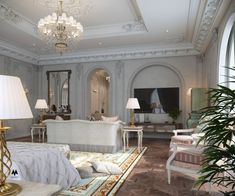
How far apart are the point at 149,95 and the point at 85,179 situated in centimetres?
509

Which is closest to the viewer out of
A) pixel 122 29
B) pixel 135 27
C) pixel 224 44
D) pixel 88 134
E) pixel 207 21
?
pixel 224 44

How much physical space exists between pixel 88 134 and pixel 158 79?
12.5ft

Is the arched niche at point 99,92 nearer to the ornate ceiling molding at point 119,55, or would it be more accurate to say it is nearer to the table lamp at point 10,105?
the ornate ceiling molding at point 119,55

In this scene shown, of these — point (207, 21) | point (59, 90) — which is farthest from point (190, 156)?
point (59, 90)

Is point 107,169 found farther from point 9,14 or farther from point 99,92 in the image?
point 99,92

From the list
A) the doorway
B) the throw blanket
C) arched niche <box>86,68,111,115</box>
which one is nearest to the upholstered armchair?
the throw blanket

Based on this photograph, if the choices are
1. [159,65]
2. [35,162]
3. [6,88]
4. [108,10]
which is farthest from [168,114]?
[6,88]

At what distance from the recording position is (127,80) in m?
8.07

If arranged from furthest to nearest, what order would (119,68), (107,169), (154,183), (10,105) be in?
(119,68) < (107,169) < (154,183) < (10,105)

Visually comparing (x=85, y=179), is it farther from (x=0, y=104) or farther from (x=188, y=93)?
(x=188, y=93)

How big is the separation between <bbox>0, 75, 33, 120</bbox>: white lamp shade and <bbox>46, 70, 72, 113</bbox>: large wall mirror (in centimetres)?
754

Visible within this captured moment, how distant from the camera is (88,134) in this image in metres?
5.30

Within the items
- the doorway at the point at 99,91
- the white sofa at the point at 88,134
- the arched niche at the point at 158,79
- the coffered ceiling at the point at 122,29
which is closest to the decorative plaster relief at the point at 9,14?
the coffered ceiling at the point at 122,29

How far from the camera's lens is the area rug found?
2.85m
